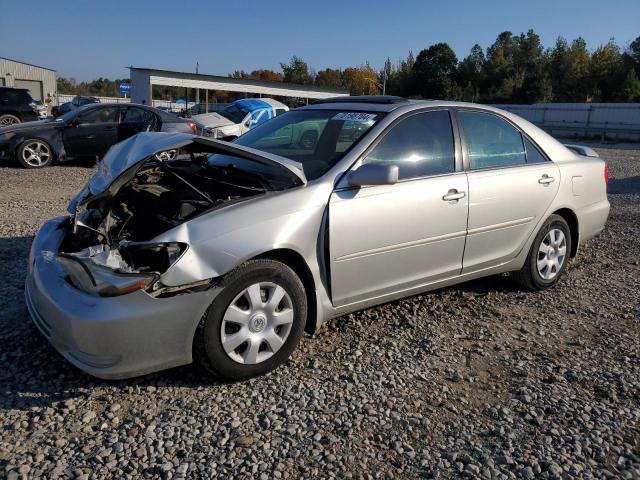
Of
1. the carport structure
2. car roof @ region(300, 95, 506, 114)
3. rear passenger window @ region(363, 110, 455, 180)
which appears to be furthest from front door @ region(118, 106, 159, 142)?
the carport structure

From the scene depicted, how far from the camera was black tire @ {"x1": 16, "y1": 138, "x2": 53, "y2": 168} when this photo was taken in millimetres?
10367

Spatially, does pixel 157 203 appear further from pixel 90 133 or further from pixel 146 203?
pixel 90 133

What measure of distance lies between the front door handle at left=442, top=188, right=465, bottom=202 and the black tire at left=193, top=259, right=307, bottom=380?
1.32m

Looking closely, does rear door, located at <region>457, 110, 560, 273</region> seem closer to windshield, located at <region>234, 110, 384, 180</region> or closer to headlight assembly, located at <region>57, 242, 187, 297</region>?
windshield, located at <region>234, 110, 384, 180</region>

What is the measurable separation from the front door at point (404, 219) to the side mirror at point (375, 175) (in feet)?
0.31

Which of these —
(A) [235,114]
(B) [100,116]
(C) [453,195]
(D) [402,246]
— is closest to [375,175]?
(D) [402,246]

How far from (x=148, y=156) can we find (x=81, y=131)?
890 cm

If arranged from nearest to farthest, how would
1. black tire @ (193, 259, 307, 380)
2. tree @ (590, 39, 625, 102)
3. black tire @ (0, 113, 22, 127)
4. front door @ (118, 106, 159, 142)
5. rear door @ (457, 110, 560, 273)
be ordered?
black tire @ (193, 259, 307, 380), rear door @ (457, 110, 560, 273), front door @ (118, 106, 159, 142), black tire @ (0, 113, 22, 127), tree @ (590, 39, 625, 102)

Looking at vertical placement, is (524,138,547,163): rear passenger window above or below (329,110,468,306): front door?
above

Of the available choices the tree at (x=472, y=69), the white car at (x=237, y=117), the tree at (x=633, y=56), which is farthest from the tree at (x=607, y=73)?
the white car at (x=237, y=117)

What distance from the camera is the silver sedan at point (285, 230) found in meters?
2.77

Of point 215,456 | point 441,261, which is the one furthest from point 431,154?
point 215,456

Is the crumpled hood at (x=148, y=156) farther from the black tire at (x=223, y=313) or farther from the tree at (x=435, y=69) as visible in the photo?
the tree at (x=435, y=69)

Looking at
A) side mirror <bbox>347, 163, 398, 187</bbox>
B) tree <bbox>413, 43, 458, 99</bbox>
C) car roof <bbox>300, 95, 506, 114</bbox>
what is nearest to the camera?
side mirror <bbox>347, 163, 398, 187</bbox>
